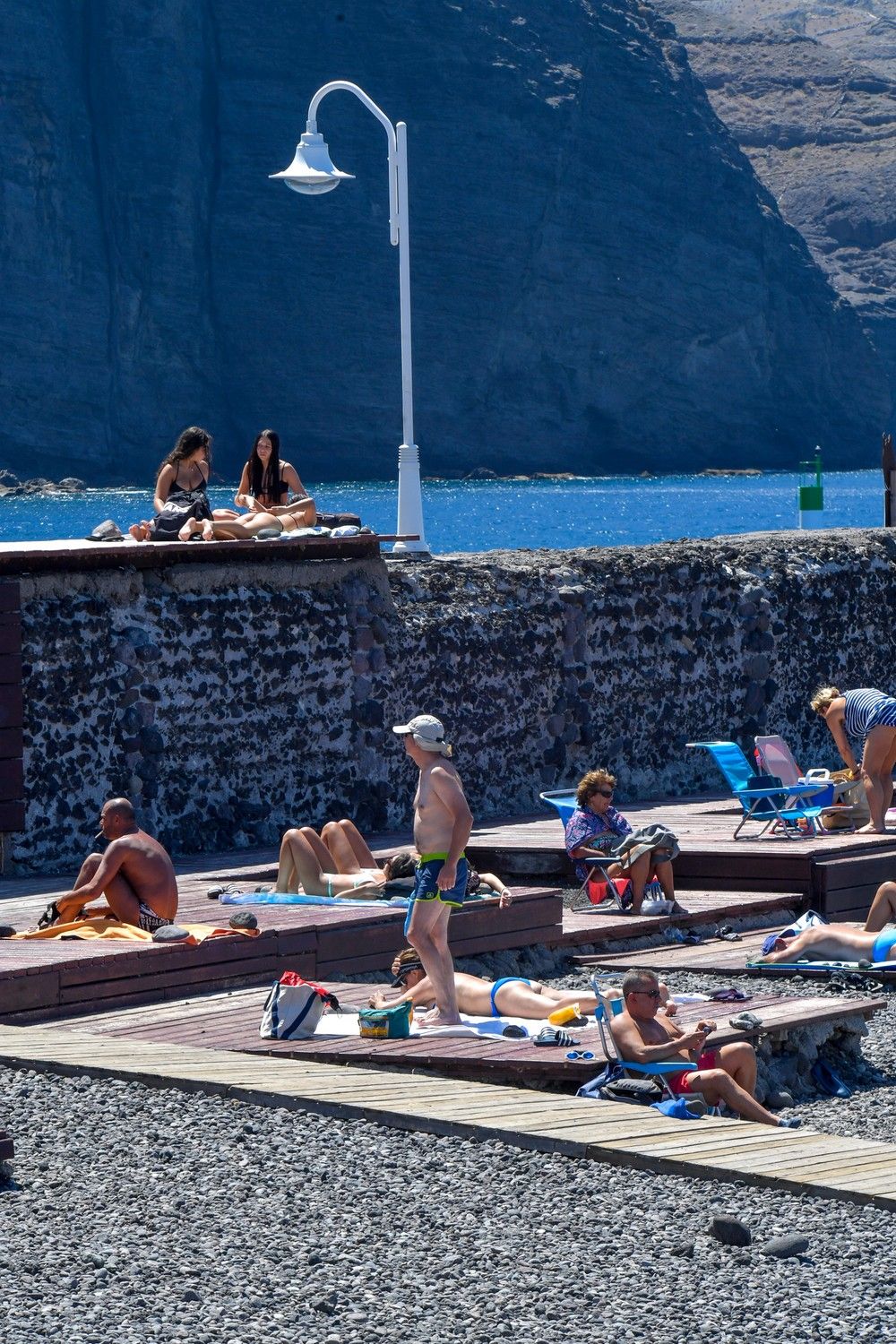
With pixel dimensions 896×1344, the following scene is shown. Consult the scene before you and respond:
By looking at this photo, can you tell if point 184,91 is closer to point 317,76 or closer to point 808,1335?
point 317,76

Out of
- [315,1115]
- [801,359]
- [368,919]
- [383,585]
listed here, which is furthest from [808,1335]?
[801,359]

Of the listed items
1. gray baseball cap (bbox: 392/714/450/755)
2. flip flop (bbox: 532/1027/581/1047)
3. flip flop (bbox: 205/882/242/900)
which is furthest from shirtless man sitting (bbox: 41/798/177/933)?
flip flop (bbox: 532/1027/581/1047)

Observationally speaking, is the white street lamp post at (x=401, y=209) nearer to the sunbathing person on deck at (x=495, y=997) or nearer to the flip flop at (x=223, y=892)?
the flip flop at (x=223, y=892)

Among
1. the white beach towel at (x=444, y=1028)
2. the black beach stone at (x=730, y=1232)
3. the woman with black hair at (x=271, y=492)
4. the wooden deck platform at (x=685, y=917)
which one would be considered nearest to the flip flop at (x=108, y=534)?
the woman with black hair at (x=271, y=492)

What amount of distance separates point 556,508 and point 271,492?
292 feet

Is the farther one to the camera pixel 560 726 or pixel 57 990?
pixel 560 726

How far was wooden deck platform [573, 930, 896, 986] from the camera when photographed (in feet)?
37.7

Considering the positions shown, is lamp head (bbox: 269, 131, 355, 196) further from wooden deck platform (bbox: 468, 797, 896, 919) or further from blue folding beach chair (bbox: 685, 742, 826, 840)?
wooden deck platform (bbox: 468, 797, 896, 919)

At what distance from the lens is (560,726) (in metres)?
16.1

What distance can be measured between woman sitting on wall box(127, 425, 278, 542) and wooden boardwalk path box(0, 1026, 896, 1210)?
18.7ft

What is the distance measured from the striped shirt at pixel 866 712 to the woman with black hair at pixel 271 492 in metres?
3.60

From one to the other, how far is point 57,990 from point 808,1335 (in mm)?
4314

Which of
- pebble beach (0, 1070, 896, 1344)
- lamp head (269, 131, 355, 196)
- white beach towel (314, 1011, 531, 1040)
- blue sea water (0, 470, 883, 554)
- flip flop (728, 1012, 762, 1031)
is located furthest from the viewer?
blue sea water (0, 470, 883, 554)

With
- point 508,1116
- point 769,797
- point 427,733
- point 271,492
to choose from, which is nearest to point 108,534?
point 271,492
